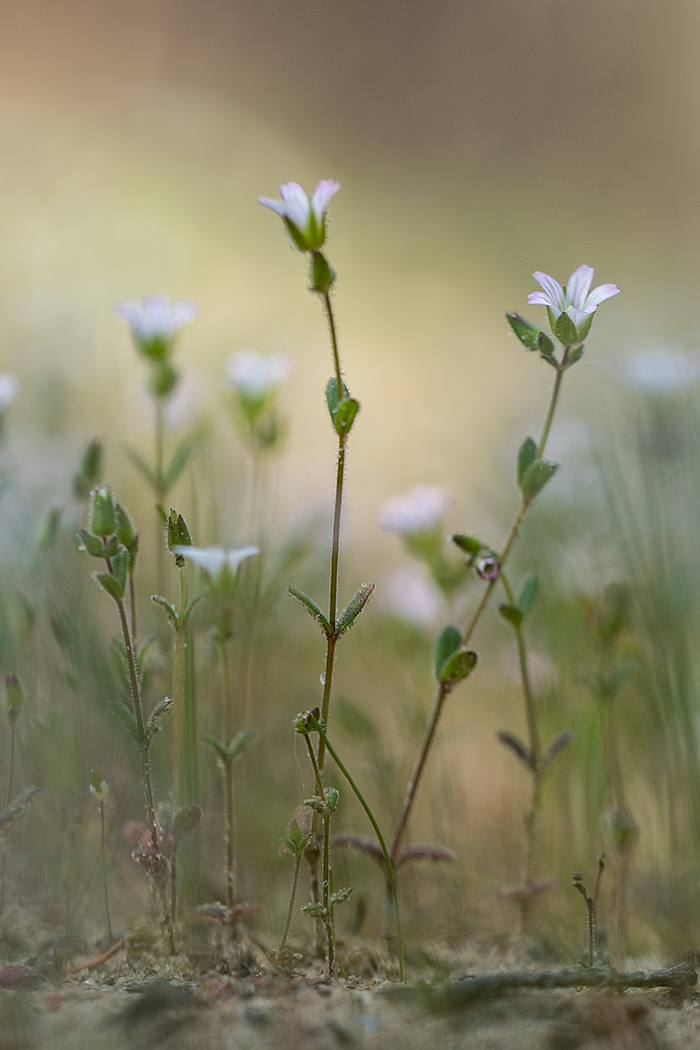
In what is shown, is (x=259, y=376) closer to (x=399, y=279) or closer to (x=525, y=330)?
(x=525, y=330)

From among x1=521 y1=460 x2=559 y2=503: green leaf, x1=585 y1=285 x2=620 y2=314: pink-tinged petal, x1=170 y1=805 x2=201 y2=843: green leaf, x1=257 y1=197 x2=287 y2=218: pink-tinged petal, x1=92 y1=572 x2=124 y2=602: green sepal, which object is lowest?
x1=170 y1=805 x2=201 y2=843: green leaf

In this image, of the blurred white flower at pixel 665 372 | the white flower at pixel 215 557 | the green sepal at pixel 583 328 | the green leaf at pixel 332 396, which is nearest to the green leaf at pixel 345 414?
the green leaf at pixel 332 396

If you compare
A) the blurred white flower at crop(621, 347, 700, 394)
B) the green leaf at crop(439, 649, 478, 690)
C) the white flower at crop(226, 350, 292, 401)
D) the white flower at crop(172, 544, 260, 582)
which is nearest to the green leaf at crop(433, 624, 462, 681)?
the green leaf at crop(439, 649, 478, 690)

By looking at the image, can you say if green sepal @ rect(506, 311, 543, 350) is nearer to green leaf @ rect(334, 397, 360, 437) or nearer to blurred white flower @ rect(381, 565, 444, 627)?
green leaf @ rect(334, 397, 360, 437)

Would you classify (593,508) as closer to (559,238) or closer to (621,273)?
(621,273)

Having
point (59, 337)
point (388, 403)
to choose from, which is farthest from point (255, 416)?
point (388, 403)

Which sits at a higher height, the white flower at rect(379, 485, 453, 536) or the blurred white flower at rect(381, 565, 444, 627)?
the white flower at rect(379, 485, 453, 536)
